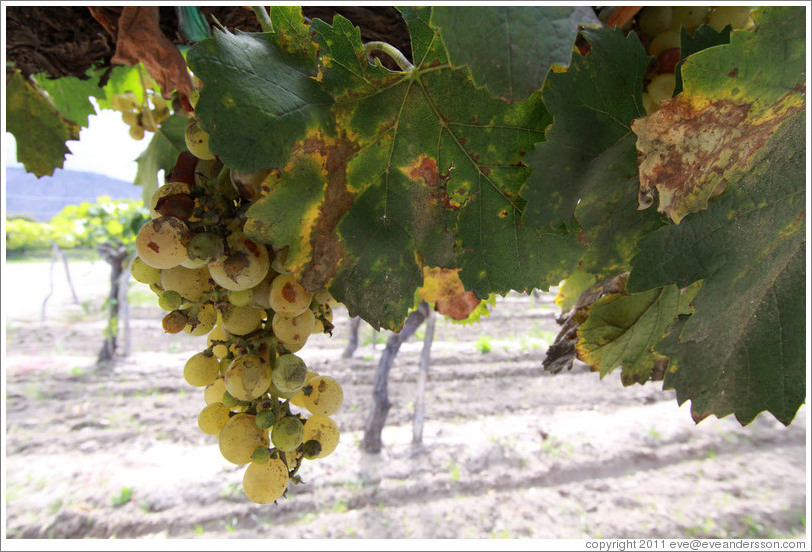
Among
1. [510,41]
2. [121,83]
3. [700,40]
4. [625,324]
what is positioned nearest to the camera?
[510,41]

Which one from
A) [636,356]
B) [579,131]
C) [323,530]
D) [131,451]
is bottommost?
[323,530]

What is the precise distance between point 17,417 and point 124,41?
6.08 m

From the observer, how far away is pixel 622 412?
5.63 m

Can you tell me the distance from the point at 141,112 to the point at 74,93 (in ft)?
0.63

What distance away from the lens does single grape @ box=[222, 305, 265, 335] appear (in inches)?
19.7

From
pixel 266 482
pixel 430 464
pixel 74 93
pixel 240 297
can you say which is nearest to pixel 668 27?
pixel 240 297

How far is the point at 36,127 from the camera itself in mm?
1009

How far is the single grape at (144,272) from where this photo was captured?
1.58 feet

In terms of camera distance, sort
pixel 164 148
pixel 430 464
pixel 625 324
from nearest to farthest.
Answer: pixel 625 324
pixel 164 148
pixel 430 464

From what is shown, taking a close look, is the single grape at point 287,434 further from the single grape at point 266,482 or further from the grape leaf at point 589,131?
the grape leaf at point 589,131

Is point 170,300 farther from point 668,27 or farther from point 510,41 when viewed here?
point 668,27

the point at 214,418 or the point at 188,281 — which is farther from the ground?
the point at 188,281

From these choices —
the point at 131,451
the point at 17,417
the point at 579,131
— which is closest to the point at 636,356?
the point at 579,131

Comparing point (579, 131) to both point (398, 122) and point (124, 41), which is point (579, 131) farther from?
point (124, 41)
